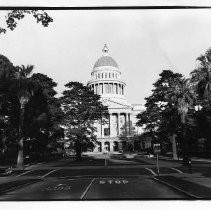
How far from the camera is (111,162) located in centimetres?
2405

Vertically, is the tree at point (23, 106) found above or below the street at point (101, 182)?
above

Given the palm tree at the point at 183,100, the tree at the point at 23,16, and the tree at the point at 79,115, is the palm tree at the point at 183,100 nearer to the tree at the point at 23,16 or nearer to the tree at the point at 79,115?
the tree at the point at 79,115

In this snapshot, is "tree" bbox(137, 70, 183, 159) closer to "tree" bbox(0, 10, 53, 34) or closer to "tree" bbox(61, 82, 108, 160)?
"tree" bbox(61, 82, 108, 160)

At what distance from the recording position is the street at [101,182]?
11.9 meters

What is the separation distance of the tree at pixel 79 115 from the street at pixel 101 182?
6.00 ft

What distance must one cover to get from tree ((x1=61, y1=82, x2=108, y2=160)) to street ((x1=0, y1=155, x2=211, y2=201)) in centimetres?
183

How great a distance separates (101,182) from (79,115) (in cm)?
351

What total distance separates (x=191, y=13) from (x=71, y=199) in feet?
25.3

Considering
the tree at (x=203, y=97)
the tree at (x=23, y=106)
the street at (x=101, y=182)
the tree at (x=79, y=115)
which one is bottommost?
the street at (x=101, y=182)

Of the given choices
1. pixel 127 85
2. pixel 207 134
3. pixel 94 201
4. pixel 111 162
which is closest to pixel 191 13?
pixel 127 85

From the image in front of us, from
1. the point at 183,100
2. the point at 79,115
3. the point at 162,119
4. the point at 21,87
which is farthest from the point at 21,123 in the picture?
the point at 183,100

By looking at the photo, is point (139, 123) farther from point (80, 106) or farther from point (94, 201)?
point (94, 201)

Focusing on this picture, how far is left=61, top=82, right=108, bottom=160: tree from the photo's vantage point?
17.1 meters

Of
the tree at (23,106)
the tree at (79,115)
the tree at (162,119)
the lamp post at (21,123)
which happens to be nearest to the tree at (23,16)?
the tree at (23,106)
